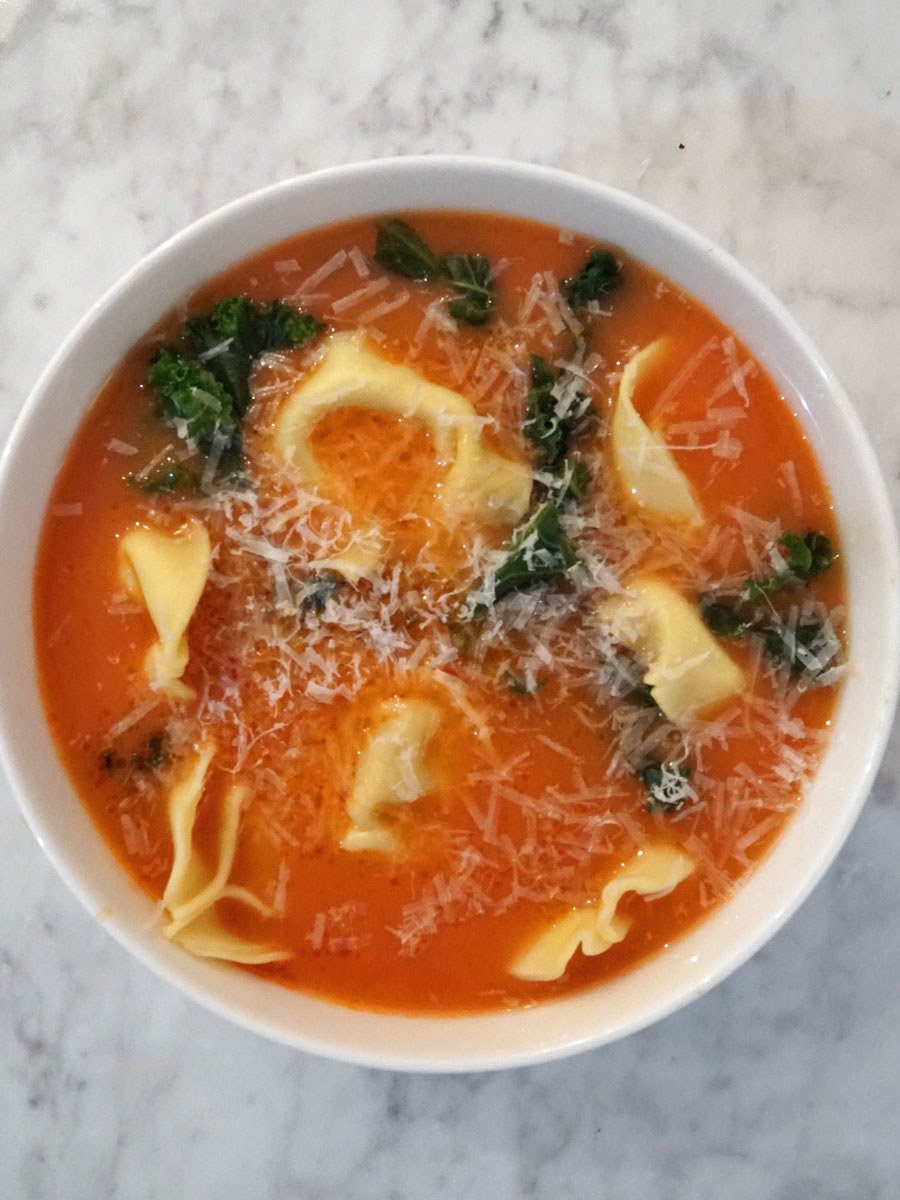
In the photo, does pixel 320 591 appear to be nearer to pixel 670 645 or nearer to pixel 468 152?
pixel 670 645

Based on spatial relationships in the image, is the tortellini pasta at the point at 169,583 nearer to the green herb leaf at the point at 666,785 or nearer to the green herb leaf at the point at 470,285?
the green herb leaf at the point at 470,285

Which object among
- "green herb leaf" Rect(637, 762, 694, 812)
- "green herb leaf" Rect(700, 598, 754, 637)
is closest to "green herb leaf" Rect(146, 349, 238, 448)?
"green herb leaf" Rect(700, 598, 754, 637)

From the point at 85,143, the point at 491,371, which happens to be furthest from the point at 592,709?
the point at 85,143

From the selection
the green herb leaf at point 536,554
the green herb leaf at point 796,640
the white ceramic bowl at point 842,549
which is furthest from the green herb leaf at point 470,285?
the green herb leaf at point 796,640

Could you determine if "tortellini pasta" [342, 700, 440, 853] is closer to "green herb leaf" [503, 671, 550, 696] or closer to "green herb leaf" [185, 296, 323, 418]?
"green herb leaf" [503, 671, 550, 696]

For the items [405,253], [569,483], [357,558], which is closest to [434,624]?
[357,558]
